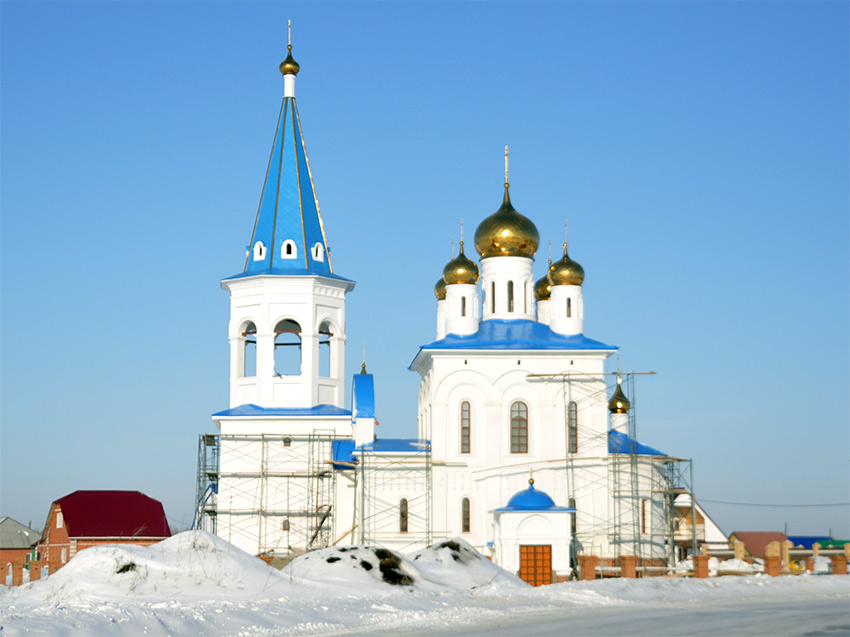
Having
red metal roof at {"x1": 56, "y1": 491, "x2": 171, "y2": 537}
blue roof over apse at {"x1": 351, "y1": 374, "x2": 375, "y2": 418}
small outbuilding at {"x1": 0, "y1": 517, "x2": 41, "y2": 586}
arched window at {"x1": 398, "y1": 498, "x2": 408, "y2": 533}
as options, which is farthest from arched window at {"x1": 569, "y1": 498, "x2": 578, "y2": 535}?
small outbuilding at {"x1": 0, "y1": 517, "x2": 41, "y2": 586}

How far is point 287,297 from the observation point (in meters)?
31.9

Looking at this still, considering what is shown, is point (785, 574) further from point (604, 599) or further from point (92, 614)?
point (92, 614)

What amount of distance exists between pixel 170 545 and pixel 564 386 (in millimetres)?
14236

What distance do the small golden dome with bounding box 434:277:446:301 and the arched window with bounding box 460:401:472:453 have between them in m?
4.88

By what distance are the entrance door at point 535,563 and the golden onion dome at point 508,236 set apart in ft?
28.9

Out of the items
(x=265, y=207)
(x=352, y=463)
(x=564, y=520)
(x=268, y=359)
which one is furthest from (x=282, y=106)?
(x=564, y=520)

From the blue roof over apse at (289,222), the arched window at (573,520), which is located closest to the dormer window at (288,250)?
the blue roof over apse at (289,222)

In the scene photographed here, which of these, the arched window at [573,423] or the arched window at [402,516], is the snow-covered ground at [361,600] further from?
the arched window at [573,423]

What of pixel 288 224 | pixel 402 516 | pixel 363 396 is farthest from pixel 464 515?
pixel 288 224

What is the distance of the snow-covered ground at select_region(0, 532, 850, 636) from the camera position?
13.6 metres

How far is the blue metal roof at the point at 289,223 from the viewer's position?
32.3 m

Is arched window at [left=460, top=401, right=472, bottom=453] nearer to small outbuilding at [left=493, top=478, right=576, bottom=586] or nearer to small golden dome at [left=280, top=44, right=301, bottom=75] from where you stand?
small outbuilding at [left=493, top=478, right=576, bottom=586]

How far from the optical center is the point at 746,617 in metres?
15.4

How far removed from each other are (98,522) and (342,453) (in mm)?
18267
